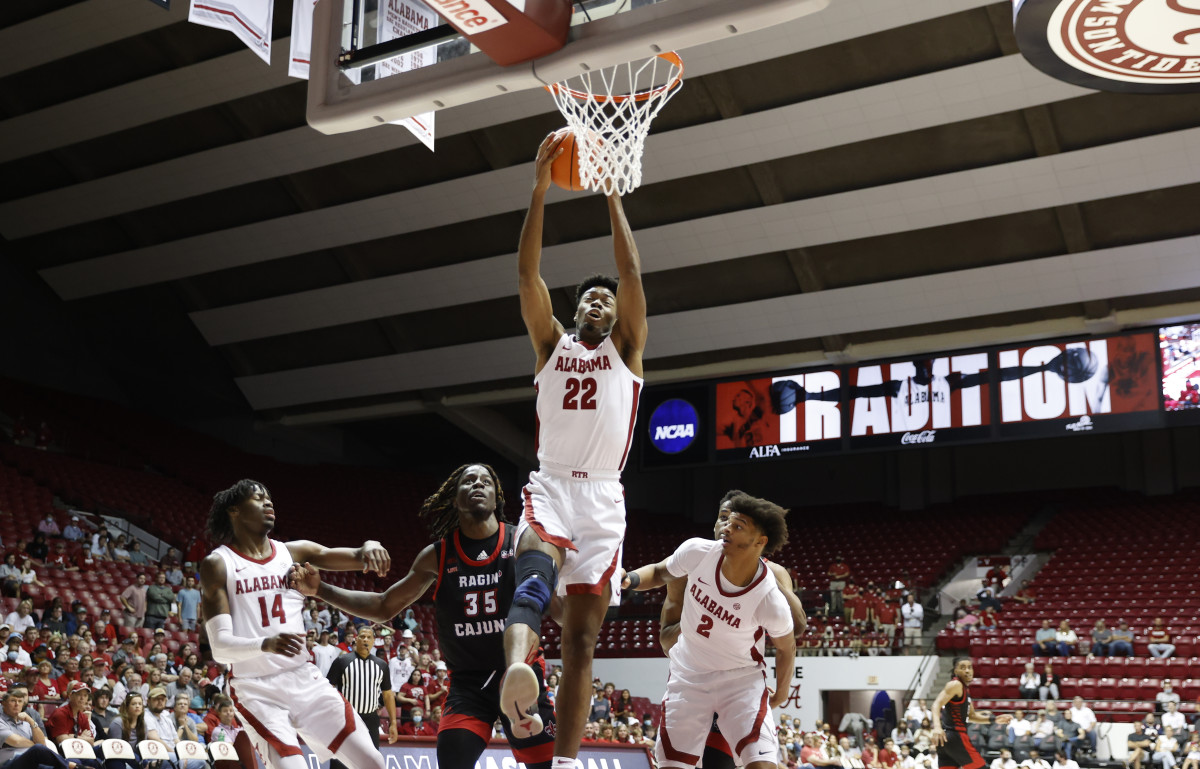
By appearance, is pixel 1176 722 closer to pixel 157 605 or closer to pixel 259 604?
pixel 157 605

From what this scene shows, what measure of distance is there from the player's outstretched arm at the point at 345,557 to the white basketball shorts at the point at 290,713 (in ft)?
1.89

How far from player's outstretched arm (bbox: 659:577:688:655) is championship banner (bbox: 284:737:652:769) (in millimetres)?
2175

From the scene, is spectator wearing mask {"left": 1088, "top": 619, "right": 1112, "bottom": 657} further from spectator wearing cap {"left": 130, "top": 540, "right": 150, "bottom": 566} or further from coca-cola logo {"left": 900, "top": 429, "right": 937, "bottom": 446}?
spectator wearing cap {"left": 130, "top": 540, "right": 150, "bottom": 566}

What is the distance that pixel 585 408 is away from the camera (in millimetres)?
5102

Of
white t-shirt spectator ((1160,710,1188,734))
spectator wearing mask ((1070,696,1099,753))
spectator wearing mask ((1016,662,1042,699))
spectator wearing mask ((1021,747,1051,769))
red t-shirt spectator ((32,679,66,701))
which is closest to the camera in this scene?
red t-shirt spectator ((32,679,66,701))

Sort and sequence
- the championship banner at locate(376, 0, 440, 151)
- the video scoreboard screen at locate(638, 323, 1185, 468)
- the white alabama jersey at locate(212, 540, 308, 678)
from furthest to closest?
the video scoreboard screen at locate(638, 323, 1185, 468) → the championship banner at locate(376, 0, 440, 151) → the white alabama jersey at locate(212, 540, 308, 678)

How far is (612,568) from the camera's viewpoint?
5.03 m

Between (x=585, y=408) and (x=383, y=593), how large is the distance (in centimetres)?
130

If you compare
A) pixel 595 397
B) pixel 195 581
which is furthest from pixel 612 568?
pixel 195 581

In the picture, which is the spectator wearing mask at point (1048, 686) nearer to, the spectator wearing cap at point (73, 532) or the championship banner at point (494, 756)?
the championship banner at point (494, 756)

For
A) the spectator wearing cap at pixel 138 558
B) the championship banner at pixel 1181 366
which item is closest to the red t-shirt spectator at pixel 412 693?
the spectator wearing cap at pixel 138 558

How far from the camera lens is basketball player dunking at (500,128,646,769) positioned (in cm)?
486

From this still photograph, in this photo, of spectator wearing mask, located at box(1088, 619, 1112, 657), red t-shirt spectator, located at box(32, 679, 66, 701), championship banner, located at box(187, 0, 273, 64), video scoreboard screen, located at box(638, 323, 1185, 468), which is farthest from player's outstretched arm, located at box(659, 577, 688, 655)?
video scoreboard screen, located at box(638, 323, 1185, 468)

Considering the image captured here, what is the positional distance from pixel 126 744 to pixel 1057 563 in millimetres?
18235
